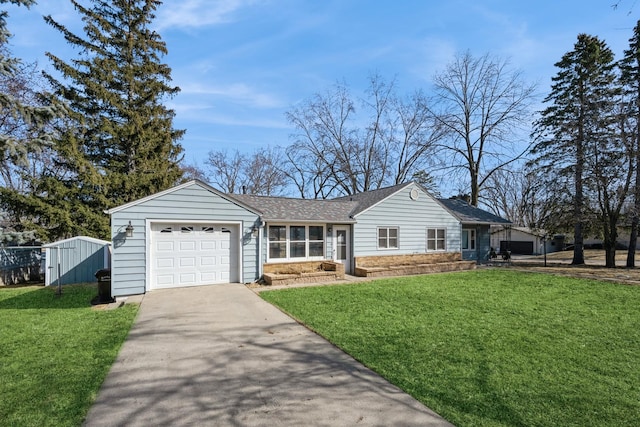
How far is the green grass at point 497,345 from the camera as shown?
355 cm

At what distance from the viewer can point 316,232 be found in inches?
558

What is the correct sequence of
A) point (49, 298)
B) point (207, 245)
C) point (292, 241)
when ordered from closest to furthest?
1. point (49, 298)
2. point (207, 245)
3. point (292, 241)

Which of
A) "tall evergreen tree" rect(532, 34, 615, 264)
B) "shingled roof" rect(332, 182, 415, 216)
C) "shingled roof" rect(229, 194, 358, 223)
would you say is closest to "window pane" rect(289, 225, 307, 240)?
"shingled roof" rect(229, 194, 358, 223)

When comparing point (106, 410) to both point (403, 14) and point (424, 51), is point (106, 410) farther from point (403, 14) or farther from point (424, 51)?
point (424, 51)

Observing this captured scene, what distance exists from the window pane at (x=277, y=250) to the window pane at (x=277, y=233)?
21 cm

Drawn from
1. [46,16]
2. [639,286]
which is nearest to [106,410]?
[639,286]

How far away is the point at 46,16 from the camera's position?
1684 cm

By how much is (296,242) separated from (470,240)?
11825 millimetres

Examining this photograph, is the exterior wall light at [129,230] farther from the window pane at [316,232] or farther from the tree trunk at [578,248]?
the tree trunk at [578,248]

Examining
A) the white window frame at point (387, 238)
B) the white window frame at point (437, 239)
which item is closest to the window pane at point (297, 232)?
the white window frame at point (387, 238)

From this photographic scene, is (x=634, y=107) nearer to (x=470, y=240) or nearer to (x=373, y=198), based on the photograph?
(x=470, y=240)

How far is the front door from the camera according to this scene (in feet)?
48.1

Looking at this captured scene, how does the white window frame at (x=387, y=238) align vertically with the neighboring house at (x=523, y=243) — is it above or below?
above

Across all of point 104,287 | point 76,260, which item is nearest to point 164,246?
point 104,287
